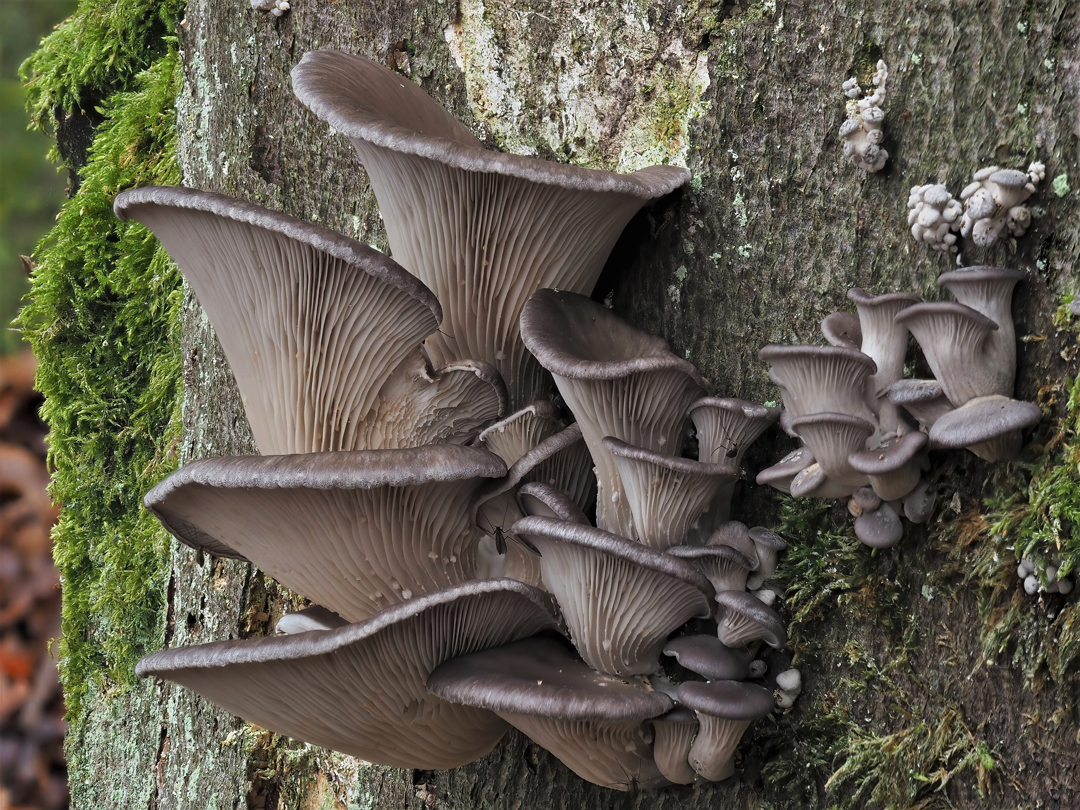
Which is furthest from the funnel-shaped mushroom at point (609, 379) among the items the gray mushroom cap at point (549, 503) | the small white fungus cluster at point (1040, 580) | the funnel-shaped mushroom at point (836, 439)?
the small white fungus cluster at point (1040, 580)

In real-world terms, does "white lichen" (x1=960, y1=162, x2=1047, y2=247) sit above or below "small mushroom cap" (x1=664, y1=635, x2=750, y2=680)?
above

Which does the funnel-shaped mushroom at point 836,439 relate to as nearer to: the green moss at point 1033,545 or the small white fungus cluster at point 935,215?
the green moss at point 1033,545

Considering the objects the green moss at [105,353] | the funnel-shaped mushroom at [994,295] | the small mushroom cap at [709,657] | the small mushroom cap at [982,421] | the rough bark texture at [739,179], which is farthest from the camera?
the green moss at [105,353]

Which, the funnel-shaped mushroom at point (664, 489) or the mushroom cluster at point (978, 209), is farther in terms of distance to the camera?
the funnel-shaped mushroom at point (664, 489)

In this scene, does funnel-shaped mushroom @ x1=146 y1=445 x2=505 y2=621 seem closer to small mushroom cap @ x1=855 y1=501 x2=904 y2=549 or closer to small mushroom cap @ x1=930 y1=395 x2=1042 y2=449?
small mushroom cap @ x1=855 y1=501 x2=904 y2=549

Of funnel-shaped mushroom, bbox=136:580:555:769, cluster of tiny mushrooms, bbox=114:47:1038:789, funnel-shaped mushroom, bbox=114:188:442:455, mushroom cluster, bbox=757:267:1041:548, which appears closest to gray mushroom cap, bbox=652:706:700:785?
cluster of tiny mushrooms, bbox=114:47:1038:789

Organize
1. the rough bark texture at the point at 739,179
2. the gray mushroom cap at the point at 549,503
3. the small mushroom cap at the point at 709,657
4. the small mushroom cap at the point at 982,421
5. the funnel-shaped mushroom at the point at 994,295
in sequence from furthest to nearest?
1. the gray mushroom cap at the point at 549,503
2. the small mushroom cap at the point at 709,657
3. the rough bark texture at the point at 739,179
4. the funnel-shaped mushroom at the point at 994,295
5. the small mushroom cap at the point at 982,421

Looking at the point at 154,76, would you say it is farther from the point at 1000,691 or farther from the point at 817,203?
the point at 1000,691

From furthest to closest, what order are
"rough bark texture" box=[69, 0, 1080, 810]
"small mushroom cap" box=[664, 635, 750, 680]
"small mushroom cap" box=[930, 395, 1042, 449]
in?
"small mushroom cap" box=[664, 635, 750, 680]
"rough bark texture" box=[69, 0, 1080, 810]
"small mushroom cap" box=[930, 395, 1042, 449]
